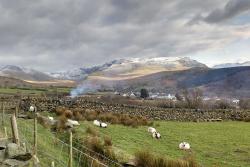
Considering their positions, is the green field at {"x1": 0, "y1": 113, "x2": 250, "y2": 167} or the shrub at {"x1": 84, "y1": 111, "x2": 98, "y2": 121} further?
the shrub at {"x1": 84, "y1": 111, "x2": 98, "y2": 121}

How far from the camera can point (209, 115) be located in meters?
43.2

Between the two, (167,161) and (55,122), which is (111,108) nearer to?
(55,122)

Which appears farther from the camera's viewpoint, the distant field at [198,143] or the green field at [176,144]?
the distant field at [198,143]

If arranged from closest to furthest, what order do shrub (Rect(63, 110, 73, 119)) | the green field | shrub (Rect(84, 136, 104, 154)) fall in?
the green field
shrub (Rect(84, 136, 104, 154))
shrub (Rect(63, 110, 73, 119))

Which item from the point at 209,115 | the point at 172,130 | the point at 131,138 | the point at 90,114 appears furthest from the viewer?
the point at 209,115

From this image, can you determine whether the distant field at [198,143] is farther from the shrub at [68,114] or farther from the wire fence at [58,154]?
the shrub at [68,114]

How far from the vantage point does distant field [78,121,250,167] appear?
19203 mm

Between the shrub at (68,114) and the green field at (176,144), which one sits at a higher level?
the shrub at (68,114)

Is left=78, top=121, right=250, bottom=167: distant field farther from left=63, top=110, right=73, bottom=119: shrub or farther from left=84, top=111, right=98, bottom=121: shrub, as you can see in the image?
left=63, top=110, right=73, bottom=119: shrub

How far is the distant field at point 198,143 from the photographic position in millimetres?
19203

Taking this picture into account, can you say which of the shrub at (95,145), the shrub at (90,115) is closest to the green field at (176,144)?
the shrub at (95,145)

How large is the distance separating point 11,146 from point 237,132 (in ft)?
68.5

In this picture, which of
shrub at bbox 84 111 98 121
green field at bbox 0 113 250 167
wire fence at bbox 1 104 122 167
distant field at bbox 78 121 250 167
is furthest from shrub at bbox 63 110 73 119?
wire fence at bbox 1 104 122 167

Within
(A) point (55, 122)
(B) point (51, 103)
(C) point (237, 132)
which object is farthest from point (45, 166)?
(B) point (51, 103)
